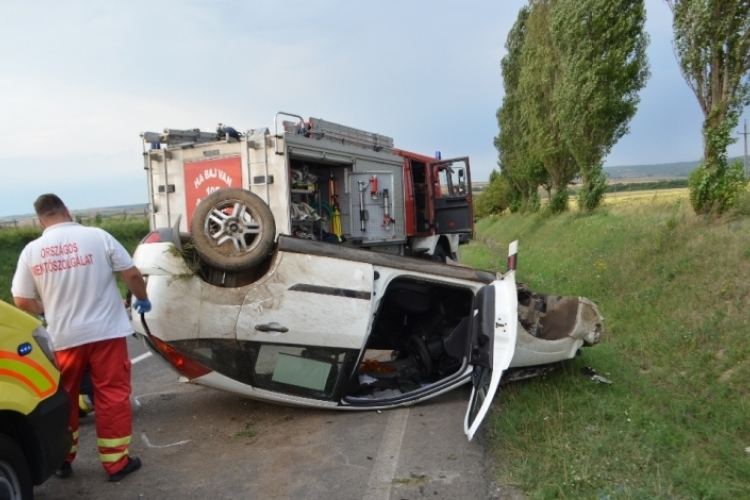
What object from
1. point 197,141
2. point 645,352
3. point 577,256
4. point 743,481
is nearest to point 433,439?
point 743,481

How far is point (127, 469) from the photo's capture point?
3617 millimetres

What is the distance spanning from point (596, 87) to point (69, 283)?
16432 mm

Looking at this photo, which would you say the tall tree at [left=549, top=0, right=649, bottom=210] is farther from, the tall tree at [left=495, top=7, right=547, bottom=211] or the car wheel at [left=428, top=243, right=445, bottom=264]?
the tall tree at [left=495, top=7, right=547, bottom=211]

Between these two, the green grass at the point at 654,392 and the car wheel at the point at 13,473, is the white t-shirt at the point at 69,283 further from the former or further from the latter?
the green grass at the point at 654,392

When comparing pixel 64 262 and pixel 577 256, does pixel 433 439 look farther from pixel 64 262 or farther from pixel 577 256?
pixel 577 256

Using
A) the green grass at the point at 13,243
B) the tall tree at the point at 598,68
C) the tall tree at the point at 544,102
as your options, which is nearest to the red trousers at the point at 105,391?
the green grass at the point at 13,243

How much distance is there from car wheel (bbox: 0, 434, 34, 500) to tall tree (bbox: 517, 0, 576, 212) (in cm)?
2138

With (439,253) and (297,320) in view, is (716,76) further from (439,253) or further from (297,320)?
(297,320)

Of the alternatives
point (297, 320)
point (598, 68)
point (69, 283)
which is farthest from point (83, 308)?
point (598, 68)

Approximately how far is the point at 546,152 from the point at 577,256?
1117 cm

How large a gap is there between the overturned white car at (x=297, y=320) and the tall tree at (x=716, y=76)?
21.1 ft

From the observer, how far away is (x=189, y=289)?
13.3 ft

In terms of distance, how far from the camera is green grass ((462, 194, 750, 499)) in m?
3.36

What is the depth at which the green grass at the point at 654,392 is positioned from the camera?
3.36m
